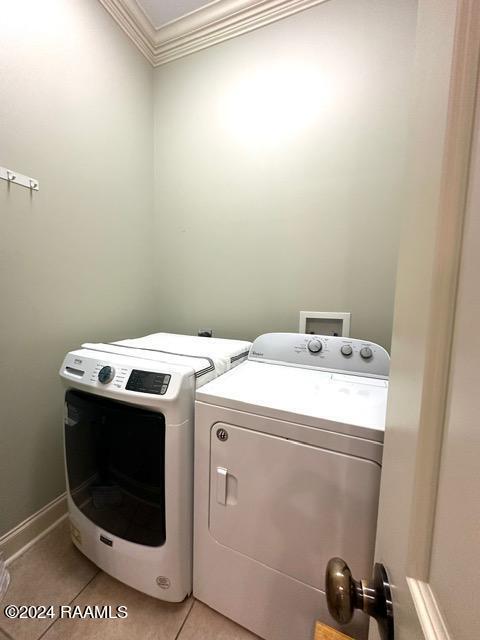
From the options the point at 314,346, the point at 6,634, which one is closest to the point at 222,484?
the point at 314,346

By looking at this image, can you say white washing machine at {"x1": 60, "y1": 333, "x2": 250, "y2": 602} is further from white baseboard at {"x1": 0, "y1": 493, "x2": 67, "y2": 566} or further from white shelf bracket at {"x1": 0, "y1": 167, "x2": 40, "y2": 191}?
white shelf bracket at {"x1": 0, "y1": 167, "x2": 40, "y2": 191}

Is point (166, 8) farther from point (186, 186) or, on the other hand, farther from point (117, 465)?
point (117, 465)

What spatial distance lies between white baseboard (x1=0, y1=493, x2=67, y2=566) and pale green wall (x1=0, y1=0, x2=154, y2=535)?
1.4 inches

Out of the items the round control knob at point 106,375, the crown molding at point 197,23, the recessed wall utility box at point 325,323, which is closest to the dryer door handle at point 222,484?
the round control knob at point 106,375

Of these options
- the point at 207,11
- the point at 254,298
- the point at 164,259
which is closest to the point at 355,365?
the point at 254,298

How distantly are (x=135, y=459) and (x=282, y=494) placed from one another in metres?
0.53

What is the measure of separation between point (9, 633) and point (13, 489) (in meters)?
0.47

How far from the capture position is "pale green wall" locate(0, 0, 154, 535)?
1.11m

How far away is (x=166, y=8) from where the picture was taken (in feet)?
4.93

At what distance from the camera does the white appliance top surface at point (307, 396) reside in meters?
0.73

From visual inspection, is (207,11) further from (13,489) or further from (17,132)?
(13,489)

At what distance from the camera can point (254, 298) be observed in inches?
63.6

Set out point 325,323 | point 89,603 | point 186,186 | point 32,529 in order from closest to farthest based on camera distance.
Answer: point 89,603
point 32,529
point 325,323
point 186,186

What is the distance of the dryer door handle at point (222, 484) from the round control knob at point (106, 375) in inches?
Result: 19.3
